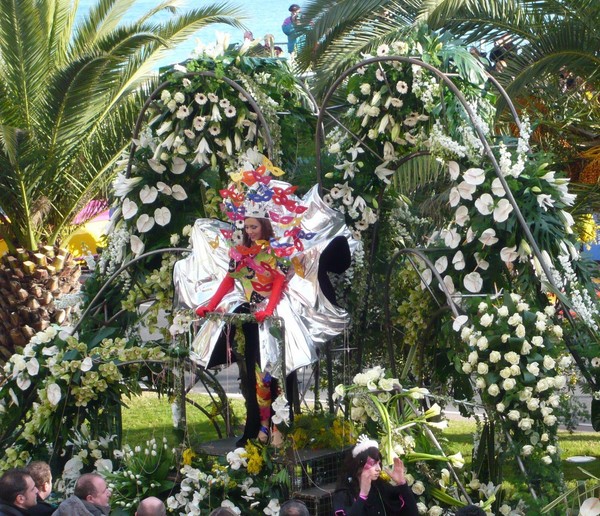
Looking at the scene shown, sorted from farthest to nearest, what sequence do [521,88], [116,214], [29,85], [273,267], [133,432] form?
1. [133,432]
2. [29,85]
3. [521,88]
4. [116,214]
5. [273,267]

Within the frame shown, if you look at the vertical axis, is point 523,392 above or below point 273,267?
below

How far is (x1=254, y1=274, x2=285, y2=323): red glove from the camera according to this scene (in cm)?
661

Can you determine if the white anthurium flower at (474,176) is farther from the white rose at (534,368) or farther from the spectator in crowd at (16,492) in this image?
the spectator in crowd at (16,492)

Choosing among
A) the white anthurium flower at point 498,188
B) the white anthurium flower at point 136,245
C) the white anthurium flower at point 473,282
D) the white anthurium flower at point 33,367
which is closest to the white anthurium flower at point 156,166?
the white anthurium flower at point 136,245

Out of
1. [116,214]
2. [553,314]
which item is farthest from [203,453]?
[553,314]

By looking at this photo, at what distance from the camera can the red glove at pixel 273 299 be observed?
661 cm

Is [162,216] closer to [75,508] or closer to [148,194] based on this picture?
[148,194]

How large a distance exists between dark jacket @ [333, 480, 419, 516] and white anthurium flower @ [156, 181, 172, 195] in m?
3.01

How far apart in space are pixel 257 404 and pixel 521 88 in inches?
156

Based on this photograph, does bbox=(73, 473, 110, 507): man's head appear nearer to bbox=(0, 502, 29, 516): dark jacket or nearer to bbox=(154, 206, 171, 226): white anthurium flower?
bbox=(0, 502, 29, 516): dark jacket

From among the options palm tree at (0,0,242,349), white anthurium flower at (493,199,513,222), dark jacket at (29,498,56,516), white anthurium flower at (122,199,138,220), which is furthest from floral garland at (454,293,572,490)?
palm tree at (0,0,242,349)

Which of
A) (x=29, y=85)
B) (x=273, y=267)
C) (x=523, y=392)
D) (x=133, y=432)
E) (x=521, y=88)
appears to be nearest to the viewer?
(x=523, y=392)

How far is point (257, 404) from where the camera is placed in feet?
23.1

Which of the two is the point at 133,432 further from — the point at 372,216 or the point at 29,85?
the point at 372,216
